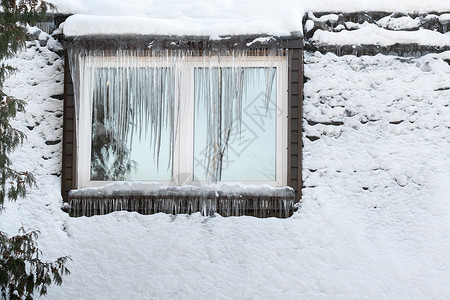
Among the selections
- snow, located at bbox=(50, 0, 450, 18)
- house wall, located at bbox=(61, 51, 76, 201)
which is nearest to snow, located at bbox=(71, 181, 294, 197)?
house wall, located at bbox=(61, 51, 76, 201)

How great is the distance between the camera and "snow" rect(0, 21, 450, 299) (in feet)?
14.7

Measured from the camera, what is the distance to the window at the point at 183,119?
15.9 feet

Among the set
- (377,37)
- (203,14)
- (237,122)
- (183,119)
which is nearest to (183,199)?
(183,119)

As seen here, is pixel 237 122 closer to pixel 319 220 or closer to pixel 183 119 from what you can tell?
pixel 183 119

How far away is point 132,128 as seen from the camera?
192 inches

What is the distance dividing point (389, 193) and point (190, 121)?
5.55ft

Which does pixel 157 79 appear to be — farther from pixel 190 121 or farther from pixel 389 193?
pixel 389 193

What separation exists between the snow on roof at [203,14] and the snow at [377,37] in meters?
0.19

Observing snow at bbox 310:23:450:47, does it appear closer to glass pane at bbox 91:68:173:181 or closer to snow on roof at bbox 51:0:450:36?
snow on roof at bbox 51:0:450:36

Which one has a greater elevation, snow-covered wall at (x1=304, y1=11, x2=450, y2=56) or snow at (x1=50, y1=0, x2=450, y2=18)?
snow at (x1=50, y1=0, x2=450, y2=18)

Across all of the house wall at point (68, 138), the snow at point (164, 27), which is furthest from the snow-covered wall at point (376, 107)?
the house wall at point (68, 138)

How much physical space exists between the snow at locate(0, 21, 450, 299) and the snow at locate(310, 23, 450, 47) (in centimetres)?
13

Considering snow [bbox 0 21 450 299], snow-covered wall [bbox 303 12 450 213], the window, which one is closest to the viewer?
snow [bbox 0 21 450 299]

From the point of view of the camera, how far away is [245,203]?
4.72 metres
